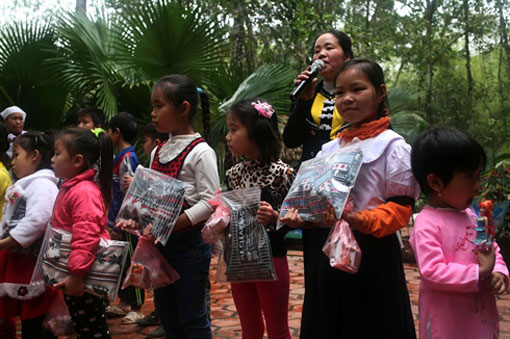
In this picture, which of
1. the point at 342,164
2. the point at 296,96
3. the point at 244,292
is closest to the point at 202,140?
the point at 296,96

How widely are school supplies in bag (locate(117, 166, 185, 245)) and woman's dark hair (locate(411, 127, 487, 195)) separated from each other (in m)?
1.05

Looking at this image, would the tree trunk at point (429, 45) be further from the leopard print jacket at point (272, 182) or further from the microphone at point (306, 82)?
the leopard print jacket at point (272, 182)

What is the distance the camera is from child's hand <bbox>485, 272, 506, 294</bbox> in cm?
172

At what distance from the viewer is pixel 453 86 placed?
62.1 ft

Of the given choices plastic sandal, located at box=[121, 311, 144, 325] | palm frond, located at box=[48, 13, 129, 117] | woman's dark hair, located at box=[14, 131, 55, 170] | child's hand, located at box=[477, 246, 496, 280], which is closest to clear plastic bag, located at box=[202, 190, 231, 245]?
child's hand, located at box=[477, 246, 496, 280]

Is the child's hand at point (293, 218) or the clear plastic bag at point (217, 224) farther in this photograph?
the clear plastic bag at point (217, 224)

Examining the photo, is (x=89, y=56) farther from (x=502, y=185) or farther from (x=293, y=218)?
(x=293, y=218)

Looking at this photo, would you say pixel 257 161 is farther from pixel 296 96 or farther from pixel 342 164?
pixel 342 164

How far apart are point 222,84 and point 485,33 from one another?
15.1m

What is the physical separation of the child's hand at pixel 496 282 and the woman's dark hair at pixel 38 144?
99.8 inches

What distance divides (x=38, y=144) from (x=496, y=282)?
2.64 meters

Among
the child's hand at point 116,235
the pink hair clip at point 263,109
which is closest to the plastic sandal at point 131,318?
the child's hand at point 116,235

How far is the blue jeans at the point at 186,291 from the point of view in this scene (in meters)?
2.49

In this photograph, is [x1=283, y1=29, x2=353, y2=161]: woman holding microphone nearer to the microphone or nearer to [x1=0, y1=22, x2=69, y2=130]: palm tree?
the microphone
